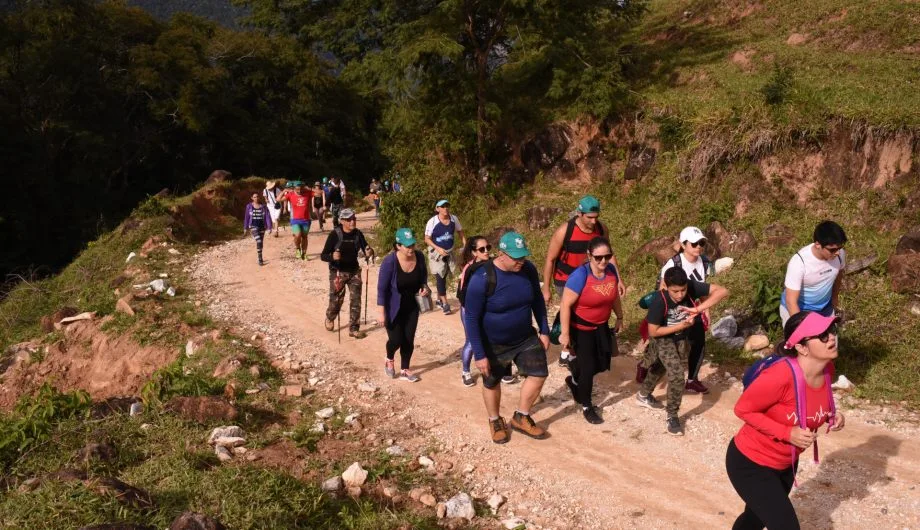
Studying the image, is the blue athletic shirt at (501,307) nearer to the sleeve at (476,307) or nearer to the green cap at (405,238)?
the sleeve at (476,307)

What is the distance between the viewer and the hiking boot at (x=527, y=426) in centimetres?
613

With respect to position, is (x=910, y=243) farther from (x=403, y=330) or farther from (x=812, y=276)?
(x=403, y=330)

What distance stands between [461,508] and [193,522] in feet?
6.28

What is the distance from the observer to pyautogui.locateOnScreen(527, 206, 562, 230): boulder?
14742mm

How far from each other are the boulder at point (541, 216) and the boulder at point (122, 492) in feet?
36.8

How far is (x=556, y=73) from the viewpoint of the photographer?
15.1 metres

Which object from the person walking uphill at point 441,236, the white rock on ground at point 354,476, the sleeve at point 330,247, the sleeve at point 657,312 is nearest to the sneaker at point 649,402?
the sleeve at point 657,312

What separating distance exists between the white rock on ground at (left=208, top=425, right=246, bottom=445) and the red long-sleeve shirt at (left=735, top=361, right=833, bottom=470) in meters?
4.44

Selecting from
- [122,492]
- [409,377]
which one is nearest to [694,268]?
[409,377]

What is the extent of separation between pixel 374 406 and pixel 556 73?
34.1 feet

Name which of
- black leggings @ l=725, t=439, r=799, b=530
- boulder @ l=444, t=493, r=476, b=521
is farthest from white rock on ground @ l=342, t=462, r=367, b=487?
black leggings @ l=725, t=439, r=799, b=530

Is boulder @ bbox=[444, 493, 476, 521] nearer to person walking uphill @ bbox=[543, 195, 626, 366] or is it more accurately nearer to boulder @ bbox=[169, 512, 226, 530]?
boulder @ bbox=[169, 512, 226, 530]

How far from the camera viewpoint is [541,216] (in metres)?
14.9

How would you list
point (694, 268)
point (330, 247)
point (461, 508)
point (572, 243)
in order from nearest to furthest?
point (461, 508)
point (694, 268)
point (572, 243)
point (330, 247)
